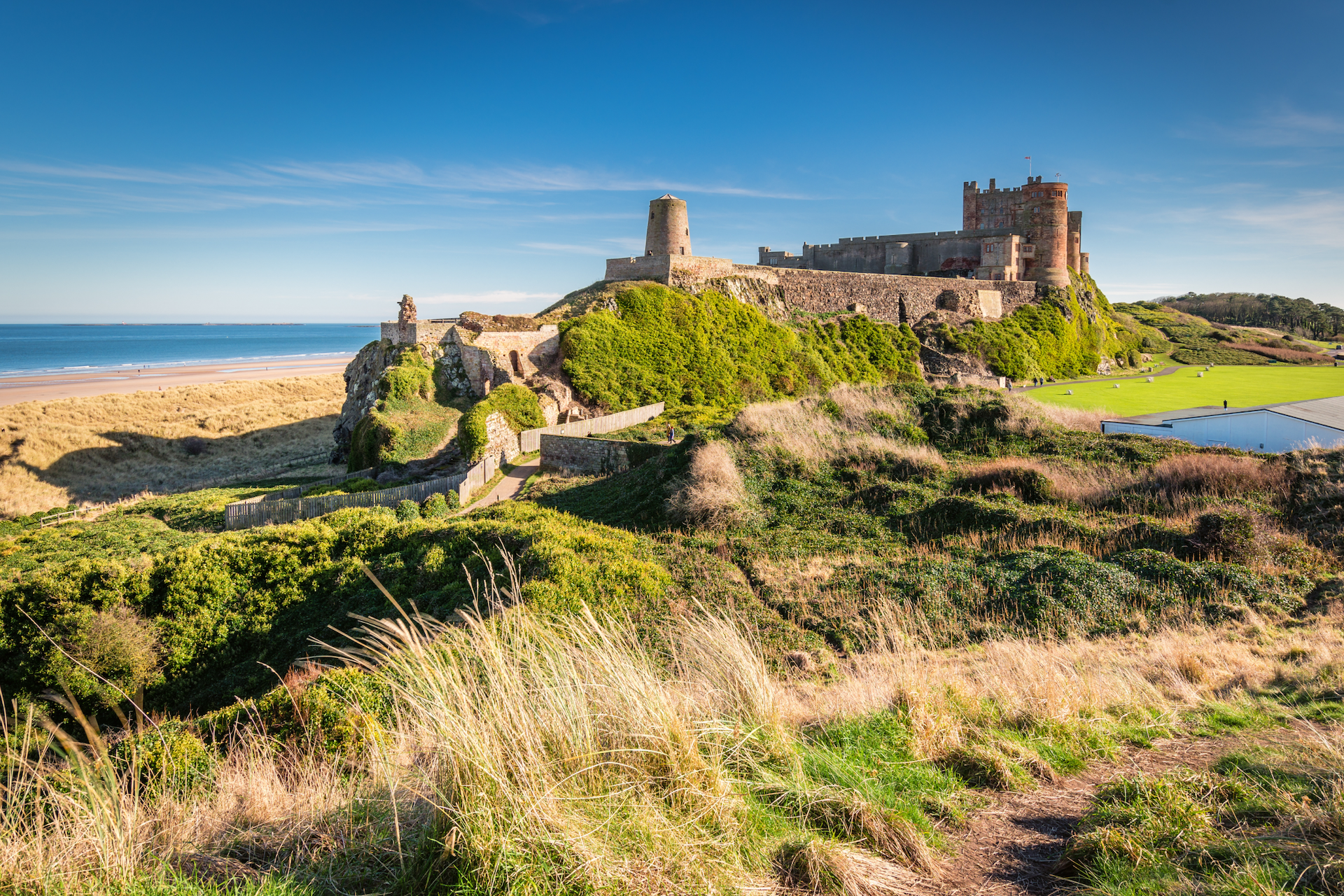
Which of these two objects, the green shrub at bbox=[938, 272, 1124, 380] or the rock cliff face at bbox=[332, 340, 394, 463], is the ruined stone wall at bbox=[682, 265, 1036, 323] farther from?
the rock cliff face at bbox=[332, 340, 394, 463]

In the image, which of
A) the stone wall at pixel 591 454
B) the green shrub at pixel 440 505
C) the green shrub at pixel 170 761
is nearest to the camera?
the green shrub at pixel 170 761

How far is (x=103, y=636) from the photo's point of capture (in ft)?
30.9

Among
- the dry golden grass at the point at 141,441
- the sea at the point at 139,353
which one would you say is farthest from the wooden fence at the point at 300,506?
the sea at the point at 139,353

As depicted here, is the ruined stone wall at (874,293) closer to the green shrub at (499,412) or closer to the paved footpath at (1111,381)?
the paved footpath at (1111,381)

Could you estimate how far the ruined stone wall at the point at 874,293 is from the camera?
36500 millimetres

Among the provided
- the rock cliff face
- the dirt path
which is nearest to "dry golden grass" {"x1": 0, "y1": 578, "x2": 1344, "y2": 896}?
the dirt path

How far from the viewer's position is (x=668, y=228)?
3356 cm

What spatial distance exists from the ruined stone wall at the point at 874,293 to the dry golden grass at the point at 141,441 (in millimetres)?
24781

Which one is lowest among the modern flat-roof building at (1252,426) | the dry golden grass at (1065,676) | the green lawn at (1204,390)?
the dry golden grass at (1065,676)

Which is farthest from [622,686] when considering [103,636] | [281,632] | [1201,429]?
[1201,429]

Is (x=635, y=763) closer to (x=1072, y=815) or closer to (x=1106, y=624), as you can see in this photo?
(x=1072, y=815)

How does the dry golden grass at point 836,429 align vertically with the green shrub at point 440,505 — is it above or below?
above

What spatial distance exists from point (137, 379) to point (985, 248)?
77.2 m

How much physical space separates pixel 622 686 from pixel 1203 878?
2.59 meters
